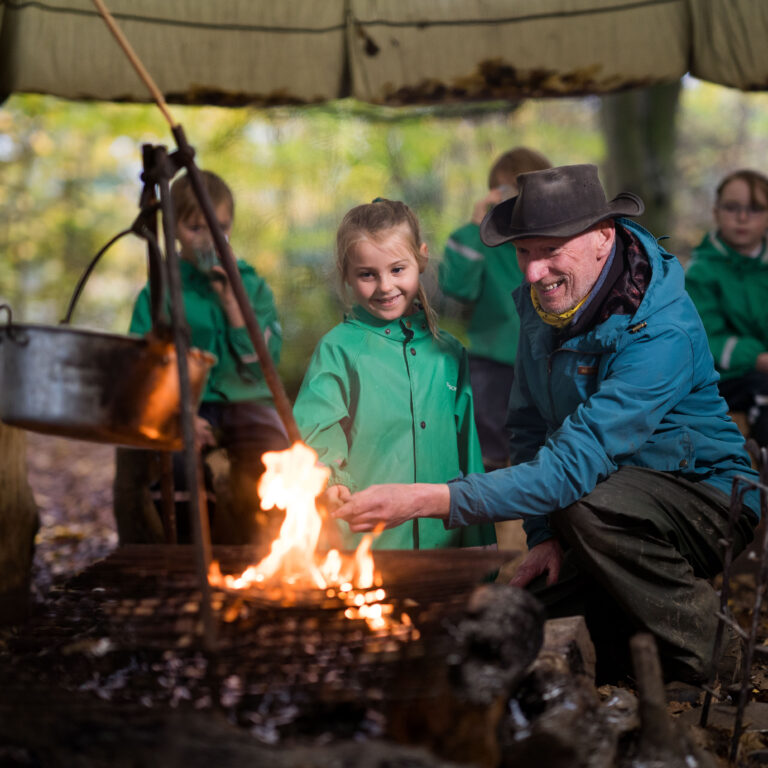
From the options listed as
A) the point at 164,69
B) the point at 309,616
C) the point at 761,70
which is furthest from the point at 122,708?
the point at 761,70

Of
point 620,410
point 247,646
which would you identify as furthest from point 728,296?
point 247,646

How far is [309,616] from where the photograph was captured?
238 centimetres

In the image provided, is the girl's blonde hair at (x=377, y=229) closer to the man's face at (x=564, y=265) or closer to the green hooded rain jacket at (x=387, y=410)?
the green hooded rain jacket at (x=387, y=410)

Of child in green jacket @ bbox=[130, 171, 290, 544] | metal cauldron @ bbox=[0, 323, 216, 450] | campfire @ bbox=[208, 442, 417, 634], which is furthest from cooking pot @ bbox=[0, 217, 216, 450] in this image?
child in green jacket @ bbox=[130, 171, 290, 544]

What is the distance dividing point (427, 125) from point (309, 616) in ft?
33.2

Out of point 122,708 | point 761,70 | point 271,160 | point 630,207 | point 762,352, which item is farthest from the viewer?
point 271,160

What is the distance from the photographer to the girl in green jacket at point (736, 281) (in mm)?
A: 4941

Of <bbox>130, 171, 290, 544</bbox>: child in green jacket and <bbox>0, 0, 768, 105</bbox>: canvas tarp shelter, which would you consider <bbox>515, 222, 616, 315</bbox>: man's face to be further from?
<bbox>130, 171, 290, 544</bbox>: child in green jacket

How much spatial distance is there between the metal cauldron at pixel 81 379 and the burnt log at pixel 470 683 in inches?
40.3

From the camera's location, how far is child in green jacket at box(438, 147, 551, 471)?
5422 millimetres

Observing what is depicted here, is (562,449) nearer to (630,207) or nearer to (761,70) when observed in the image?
(630,207)

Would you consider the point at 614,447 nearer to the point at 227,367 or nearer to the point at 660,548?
the point at 660,548

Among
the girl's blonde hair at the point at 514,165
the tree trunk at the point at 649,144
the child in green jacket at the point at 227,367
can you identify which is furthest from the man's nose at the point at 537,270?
the tree trunk at the point at 649,144

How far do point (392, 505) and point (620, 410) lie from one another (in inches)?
35.9
